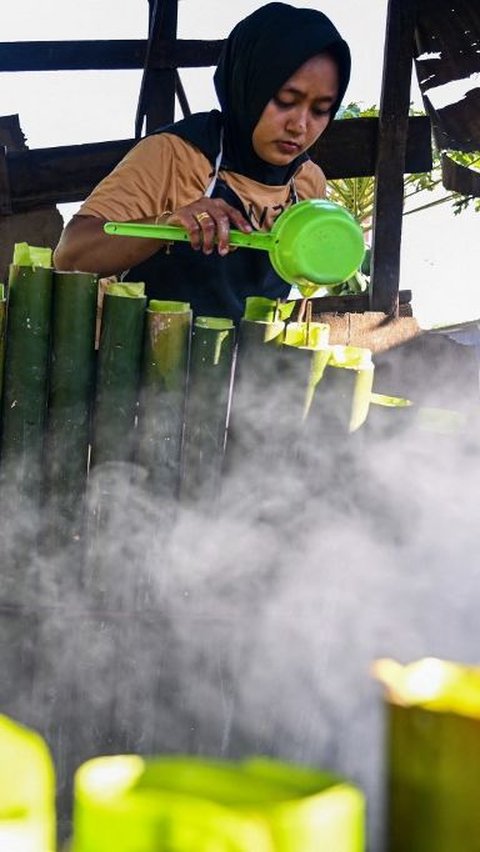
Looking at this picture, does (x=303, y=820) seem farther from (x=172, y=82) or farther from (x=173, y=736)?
(x=172, y=82)

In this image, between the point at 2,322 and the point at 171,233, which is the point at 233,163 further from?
the point at 2,322

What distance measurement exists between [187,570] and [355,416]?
422 millimetres

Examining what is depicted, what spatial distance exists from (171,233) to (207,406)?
13.0 inches

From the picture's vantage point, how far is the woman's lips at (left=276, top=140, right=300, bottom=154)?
279 cm

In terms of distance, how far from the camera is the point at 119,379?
6.92ft

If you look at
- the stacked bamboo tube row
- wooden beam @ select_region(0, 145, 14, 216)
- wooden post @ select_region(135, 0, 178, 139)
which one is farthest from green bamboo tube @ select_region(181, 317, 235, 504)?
wooden post @ select_region(135, 0, 178, 139)

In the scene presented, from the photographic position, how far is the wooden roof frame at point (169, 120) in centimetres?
464

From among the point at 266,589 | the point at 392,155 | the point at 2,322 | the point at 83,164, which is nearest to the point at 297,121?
the point at 2,322

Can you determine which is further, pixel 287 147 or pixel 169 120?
pixel 169 120

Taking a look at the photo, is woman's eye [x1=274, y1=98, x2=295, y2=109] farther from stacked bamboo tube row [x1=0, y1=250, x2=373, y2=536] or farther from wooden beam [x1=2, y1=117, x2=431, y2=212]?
wooden beam [x1=2, y1=117, x2=431, y2=212]

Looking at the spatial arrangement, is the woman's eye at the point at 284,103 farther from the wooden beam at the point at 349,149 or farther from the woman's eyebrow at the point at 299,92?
the wooden beam at the point at 349,149

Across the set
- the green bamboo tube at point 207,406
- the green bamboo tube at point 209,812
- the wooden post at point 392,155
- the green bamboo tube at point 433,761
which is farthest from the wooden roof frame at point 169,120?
the green bamboo tube at point 209,812

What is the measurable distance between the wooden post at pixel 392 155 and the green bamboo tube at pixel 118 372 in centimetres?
269

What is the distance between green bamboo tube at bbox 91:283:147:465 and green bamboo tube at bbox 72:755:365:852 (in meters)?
1.43
